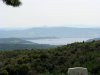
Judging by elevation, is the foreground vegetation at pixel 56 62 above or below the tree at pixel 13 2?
below

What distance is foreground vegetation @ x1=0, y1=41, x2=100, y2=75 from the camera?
2205 cm

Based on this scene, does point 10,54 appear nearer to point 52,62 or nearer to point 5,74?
point 52,62

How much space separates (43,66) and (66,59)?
211cm

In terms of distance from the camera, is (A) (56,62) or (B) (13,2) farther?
(A) (56,62)

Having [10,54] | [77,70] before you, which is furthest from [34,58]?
[77,70]

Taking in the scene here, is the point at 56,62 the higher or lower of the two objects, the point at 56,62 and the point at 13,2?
the lower

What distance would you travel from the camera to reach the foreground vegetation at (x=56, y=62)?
22047mm

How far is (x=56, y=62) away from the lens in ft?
92.0

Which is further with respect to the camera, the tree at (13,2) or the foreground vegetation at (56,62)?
the foreground vegetation at (56,62)

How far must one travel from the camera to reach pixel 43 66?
27.1m

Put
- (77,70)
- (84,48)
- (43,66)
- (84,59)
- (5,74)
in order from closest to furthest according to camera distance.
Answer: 1. (77,70)
2. (5,74)
3. (84,59)
4. (43,66)
5. (84,48)

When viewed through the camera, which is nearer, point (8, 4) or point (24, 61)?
point (8, 4)

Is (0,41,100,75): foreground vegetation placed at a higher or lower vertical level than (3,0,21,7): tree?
lower

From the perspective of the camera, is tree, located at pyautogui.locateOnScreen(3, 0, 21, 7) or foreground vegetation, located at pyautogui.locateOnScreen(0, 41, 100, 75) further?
foreground vegetation, located at pyautogui.locateOnScreen(0, 41, 100, 75)
